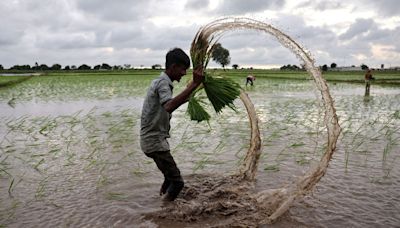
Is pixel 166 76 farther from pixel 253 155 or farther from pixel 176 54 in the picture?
pixel 253 155

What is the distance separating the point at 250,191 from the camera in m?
4.60

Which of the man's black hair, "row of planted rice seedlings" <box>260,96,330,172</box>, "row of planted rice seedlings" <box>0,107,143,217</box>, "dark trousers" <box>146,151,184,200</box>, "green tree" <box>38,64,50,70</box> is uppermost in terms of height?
the man's black hair

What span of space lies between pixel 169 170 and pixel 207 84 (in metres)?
0.97

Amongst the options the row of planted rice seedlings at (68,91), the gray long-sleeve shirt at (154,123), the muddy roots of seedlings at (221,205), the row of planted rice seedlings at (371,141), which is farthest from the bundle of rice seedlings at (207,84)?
the row of planted rice seedlings at (68,91)

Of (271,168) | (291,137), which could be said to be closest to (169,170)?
(271,168)

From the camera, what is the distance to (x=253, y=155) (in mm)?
4949

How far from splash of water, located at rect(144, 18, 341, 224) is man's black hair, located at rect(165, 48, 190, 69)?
0.95 feet

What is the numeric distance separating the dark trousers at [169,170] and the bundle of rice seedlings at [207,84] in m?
0.61

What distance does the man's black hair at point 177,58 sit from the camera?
11.2ft

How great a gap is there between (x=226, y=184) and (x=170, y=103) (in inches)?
78.1

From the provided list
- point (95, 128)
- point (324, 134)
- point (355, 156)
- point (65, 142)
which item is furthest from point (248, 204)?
point (95, 128)

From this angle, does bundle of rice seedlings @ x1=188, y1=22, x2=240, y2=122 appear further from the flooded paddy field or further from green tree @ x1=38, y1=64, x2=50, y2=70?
green tree @ x1=38, y1=64, x2=50, y2=70

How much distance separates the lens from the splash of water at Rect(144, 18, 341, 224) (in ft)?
12.2

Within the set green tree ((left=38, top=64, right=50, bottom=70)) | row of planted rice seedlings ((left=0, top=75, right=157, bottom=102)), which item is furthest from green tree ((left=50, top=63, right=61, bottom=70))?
row of planted rice seedlings ((left=0, top=75, right=157, bottom=102))
